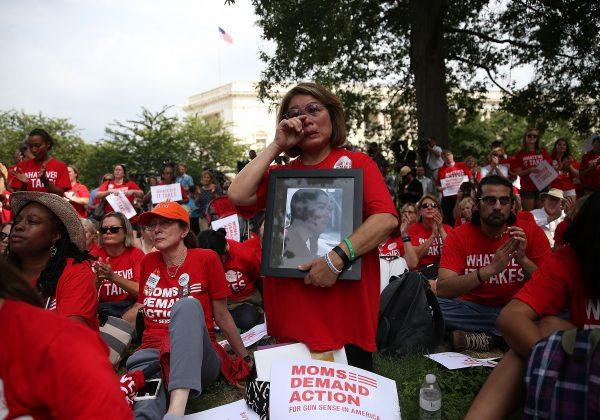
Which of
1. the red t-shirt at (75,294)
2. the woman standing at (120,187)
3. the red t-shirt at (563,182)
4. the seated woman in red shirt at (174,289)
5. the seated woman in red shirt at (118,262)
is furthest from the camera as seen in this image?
the woman standing at (120,187)

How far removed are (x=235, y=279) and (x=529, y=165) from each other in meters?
6.22

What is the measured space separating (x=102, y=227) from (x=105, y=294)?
2.11 feet

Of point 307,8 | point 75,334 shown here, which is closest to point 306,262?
point 75,334

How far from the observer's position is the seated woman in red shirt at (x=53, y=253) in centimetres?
297

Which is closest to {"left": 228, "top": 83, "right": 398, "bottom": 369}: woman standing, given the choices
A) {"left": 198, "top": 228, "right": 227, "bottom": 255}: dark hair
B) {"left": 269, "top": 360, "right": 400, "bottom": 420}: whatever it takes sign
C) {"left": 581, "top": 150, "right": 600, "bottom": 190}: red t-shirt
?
{"left": 269, "top": 360, "right": 400, "bottom": 420}: whatever it takes sign

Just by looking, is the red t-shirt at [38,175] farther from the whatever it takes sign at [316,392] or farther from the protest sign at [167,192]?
the whatever it takes sign at [316,392]

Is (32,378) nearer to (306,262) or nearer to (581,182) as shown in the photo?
(306,262)

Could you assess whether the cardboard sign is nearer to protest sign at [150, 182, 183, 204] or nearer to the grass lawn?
the grass lawn

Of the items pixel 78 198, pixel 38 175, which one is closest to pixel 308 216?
pixel 38 175

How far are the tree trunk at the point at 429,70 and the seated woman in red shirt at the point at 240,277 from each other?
26.3 feet

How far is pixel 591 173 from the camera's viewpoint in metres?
8.28

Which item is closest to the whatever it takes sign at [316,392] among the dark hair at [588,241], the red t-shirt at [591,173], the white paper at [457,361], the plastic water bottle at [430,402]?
the plastic water bottle at [430,402]

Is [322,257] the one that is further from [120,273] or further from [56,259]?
[120,273]

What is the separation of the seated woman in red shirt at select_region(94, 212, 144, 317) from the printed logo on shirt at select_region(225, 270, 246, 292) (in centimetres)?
92
